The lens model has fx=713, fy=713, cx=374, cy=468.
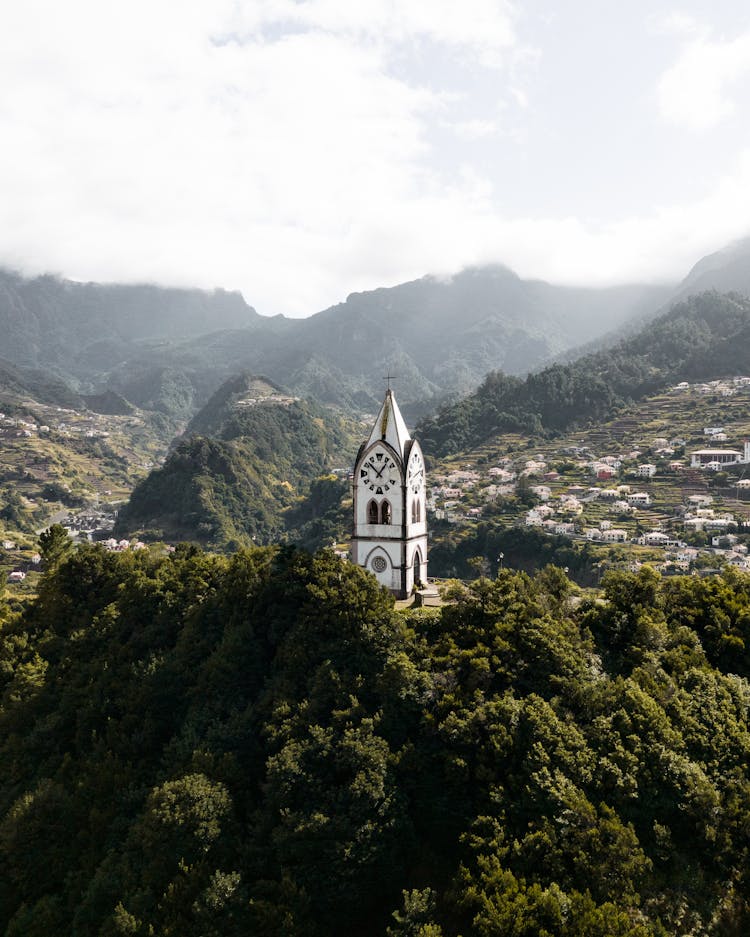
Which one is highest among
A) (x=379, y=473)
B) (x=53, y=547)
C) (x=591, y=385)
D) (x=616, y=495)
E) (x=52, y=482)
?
(x=379, y=473)

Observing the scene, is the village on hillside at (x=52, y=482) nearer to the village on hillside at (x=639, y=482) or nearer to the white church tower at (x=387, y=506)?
the village on hillside at (x=639, y=482)

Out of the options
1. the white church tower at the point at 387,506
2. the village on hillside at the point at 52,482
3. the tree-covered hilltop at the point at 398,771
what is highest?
the white church tower at the point at 387,506

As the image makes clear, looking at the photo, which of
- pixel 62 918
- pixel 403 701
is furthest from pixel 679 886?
pixel 62 918

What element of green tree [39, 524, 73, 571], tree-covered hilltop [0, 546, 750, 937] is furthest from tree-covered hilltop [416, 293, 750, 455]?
tree-covered hilltop [0, 546, 750, 937]

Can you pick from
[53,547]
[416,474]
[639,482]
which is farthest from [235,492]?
[416,474]

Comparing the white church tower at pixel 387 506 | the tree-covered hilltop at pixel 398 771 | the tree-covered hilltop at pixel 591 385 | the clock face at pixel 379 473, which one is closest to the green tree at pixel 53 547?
the tree-covered hilltop at pixel 398 771

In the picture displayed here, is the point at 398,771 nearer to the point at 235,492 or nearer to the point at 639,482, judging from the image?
the point at 639,482

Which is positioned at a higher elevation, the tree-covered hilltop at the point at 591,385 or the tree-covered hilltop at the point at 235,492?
the tree-covered hilltop at the point at 591,385
